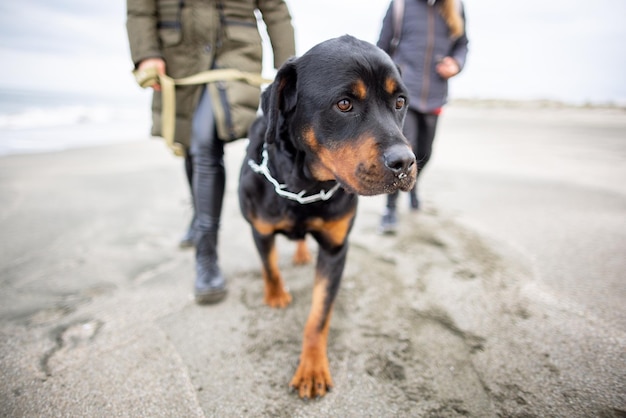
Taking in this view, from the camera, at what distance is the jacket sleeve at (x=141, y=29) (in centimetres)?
206

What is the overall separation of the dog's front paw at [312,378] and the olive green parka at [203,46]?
4.70 feet

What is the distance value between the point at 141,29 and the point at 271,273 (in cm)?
171

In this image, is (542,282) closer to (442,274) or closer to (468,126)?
(442,274)

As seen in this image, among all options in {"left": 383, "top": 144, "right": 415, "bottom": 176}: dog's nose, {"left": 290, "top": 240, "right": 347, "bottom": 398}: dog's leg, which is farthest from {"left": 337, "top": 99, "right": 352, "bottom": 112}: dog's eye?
{"left": 290, "top": 240, "right": 347, "bottom": 398}: dog's leg

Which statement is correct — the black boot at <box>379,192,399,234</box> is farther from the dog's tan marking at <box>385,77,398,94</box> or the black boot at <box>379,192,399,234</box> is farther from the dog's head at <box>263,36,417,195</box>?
the dog's tan marking at <box>385,77,398,94</box>

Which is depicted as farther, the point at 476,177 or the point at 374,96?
the point at 476,177

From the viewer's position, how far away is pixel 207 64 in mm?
2197

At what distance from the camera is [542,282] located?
7.73 feet

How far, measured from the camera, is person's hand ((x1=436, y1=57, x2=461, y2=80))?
10.0ft

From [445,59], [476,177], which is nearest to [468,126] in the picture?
[476,177]

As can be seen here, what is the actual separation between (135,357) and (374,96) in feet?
5.82

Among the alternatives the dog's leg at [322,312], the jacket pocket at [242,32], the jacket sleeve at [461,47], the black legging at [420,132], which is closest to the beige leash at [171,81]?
the jacket pocket at [242,32]

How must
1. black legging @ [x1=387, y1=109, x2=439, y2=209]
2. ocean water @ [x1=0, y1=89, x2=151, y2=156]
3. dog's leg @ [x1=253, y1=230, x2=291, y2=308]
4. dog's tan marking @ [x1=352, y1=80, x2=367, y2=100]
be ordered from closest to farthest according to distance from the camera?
dog's tan marking @ [x1=352, y1=80, x2=367, y2=100] < dog's leg @ [x1=253, y1=230, x2=291, y2=308] < black legging @ [x1=387, y1=109, x2=439, y2=209] < ocean water @ [x1=0, y1=89, x2=151, y2=156]

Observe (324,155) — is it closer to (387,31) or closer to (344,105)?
(344,105)
